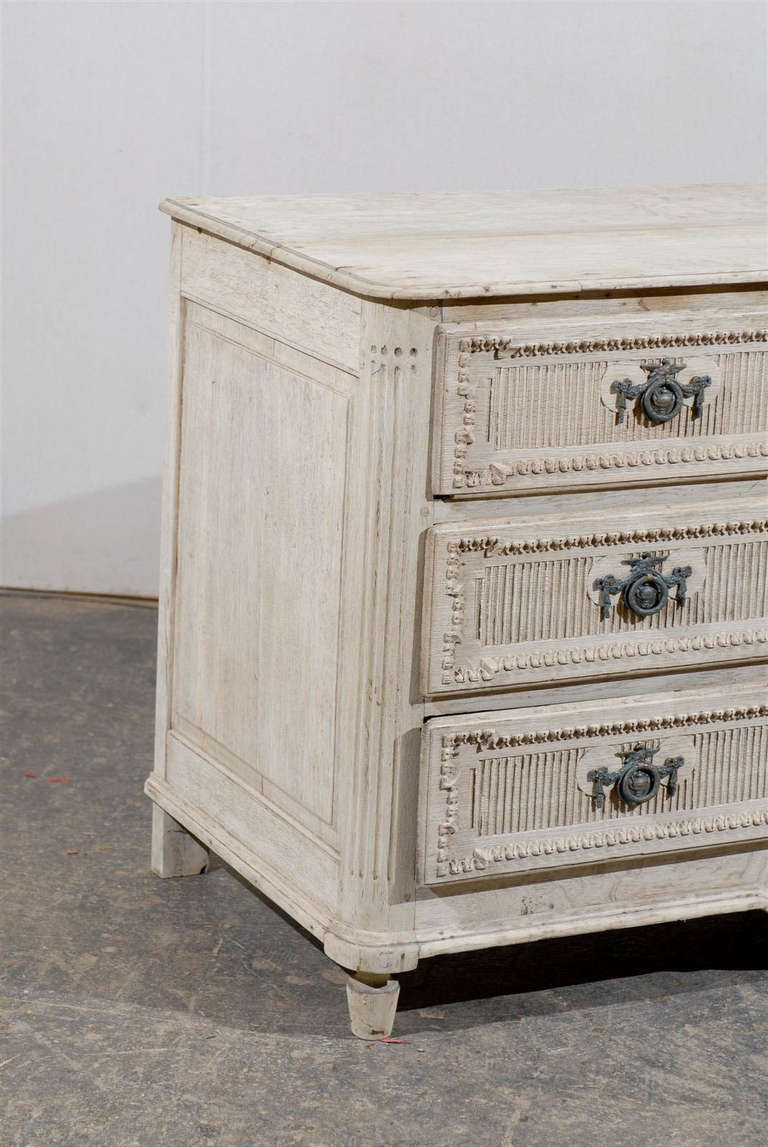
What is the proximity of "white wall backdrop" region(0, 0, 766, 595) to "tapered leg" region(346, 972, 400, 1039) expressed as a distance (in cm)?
179

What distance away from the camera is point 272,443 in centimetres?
236

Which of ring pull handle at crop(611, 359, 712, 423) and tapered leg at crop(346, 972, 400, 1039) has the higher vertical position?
ring pull handle at crop(611, 359, 712, 423)

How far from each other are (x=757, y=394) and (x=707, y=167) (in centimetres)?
166

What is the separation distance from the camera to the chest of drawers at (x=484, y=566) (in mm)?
2145

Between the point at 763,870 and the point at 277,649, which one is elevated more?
the point at 277,649

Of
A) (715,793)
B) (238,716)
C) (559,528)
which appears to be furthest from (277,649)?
(715,793)

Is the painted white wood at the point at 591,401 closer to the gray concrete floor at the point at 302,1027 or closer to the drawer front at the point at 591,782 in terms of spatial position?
the drawer front at the point at 591,782

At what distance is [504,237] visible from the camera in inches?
93.9

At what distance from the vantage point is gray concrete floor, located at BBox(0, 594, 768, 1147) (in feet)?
7.06

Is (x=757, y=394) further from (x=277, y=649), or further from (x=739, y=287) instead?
(x=277, y=649)

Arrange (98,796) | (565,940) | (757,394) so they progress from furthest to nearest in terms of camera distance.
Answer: (98,796) → (565,940) → (757,394)

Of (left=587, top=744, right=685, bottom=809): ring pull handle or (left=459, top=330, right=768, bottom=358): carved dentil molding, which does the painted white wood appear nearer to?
(left=459, top=330, right=768, bottom=358): carved dentil molding

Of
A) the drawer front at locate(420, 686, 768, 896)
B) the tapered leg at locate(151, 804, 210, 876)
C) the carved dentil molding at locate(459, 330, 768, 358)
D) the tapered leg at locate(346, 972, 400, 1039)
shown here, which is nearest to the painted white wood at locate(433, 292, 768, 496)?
the carved dentil molding at locate(459, 330, 768, 358)

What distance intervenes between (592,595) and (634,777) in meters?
0.24
